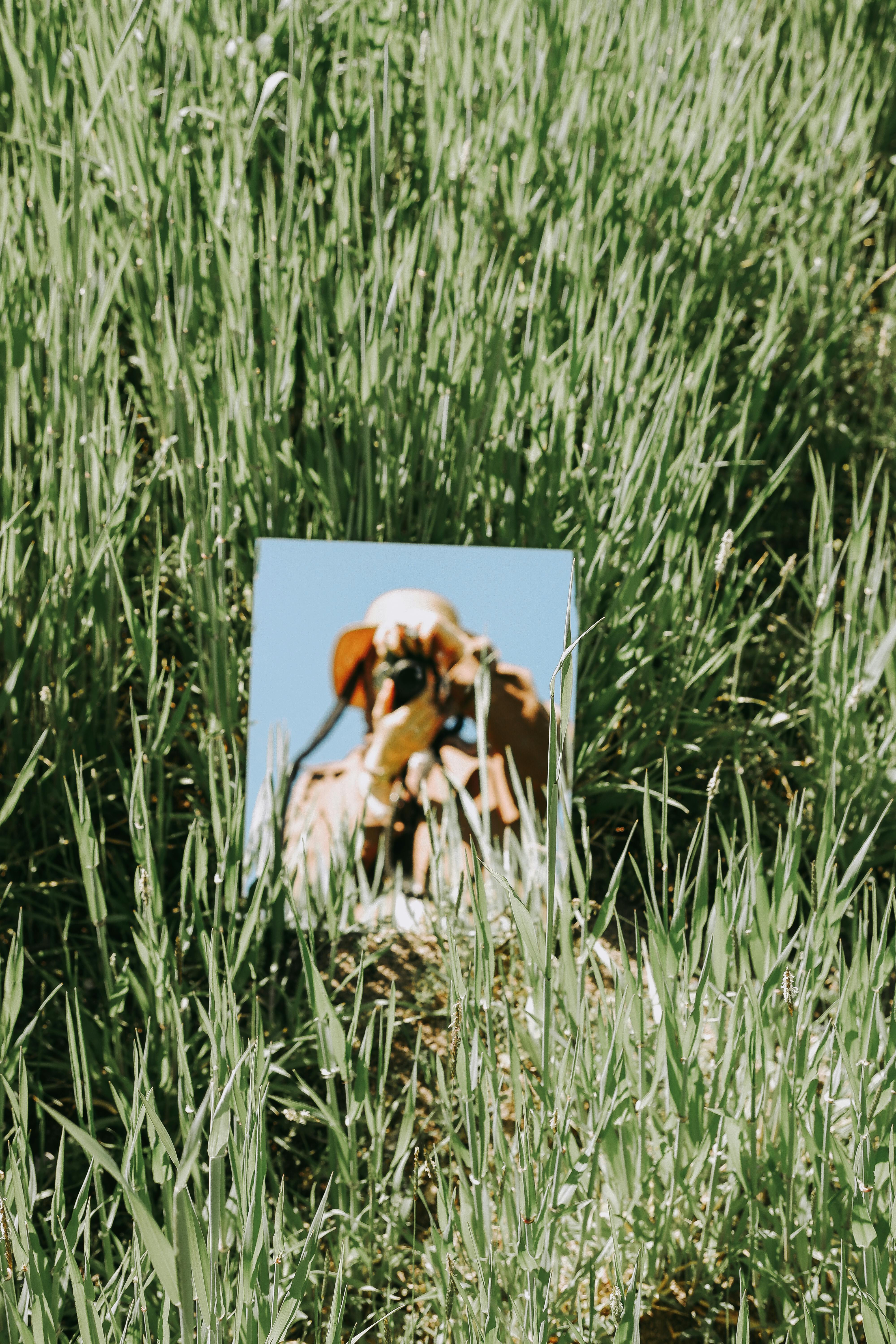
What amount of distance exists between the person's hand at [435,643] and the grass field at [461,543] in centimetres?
12

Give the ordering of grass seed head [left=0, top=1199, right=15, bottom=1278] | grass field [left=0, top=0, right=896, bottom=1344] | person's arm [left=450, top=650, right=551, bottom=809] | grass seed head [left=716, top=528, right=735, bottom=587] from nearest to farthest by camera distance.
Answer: grass seed head [left=0, top=1199, right=15, bottom=1278] < grass field [left=0, top=0, right=896, bottom=1344] < grass seed head [left=716, top=528, right=735, bottom=587] < person's arm [left=450, top=650, right=551, bottom=809]

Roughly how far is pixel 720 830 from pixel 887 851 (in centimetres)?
36

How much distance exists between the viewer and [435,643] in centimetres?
104

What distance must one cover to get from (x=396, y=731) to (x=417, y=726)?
0.02 meters

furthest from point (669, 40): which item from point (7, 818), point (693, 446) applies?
point (7, 818)

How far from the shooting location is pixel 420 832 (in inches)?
39.3

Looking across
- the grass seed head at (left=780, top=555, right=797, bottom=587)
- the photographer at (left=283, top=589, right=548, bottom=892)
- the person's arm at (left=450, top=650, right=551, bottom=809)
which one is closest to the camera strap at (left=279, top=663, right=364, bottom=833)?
the photographer at (left=283, top=589, right=548, bottom=892)

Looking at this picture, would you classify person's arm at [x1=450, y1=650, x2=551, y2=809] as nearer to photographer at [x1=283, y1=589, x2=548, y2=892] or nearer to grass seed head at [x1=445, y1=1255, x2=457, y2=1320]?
photographer at [x1=283, y1=589, x2=548, y2=892]

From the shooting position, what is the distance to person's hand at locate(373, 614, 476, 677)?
104 cm

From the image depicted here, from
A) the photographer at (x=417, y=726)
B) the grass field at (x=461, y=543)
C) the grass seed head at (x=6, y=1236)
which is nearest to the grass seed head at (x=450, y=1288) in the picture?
the grass field at (x=461, y=543)

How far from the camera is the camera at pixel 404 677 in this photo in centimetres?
103

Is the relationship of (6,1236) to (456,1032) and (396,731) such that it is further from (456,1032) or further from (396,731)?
(396,731)

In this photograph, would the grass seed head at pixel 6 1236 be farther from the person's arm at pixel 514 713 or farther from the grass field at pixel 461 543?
the person's arm at pixel 514 713

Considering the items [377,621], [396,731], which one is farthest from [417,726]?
[377,621]
